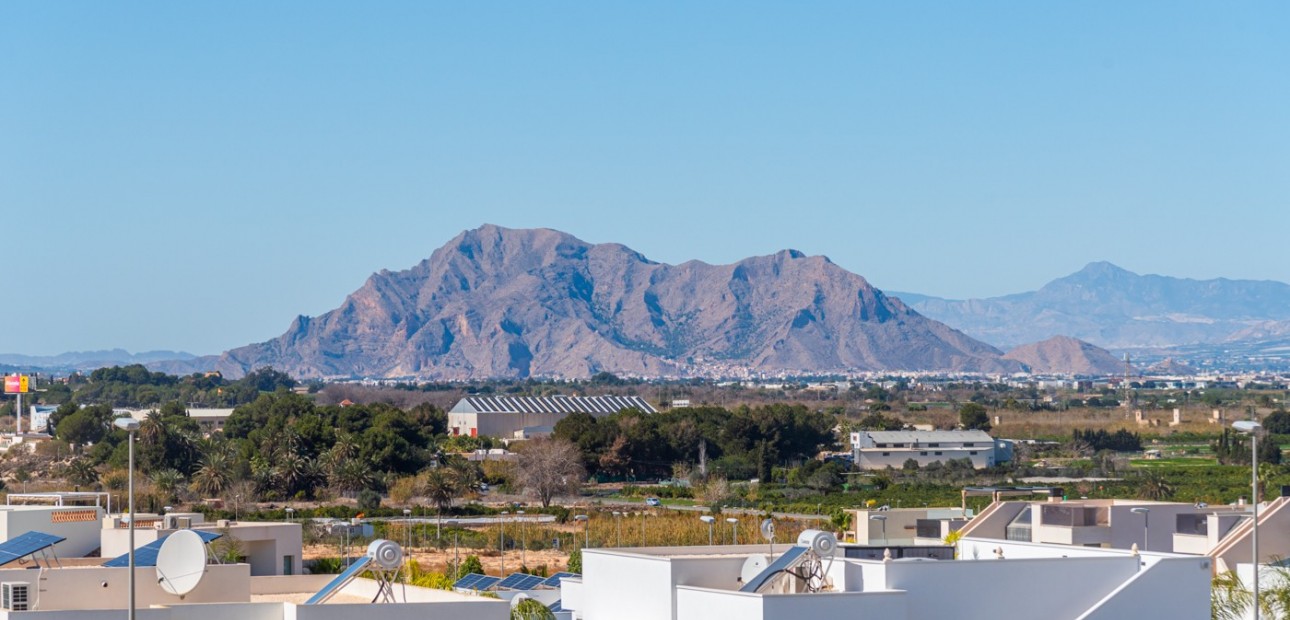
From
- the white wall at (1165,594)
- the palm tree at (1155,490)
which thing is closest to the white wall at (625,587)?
the white wall at (1165,594)

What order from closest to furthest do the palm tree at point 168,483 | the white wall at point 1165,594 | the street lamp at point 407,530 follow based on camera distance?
the white wall at point 1165,594 < the street lamp at point 407,530 < the palm tree at point 168,483

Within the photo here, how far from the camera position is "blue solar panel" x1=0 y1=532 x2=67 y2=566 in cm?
2619

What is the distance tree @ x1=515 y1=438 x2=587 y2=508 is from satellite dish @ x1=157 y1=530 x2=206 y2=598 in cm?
6279

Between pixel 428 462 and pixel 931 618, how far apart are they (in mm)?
74962

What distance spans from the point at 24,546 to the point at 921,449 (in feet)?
315

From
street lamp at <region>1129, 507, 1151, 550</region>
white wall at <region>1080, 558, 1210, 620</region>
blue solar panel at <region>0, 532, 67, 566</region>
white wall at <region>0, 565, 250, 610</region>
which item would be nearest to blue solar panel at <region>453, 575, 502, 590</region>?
blue solar panel at <region>0, 532, 67, 566</region>

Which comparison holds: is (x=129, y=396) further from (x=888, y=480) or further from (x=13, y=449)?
(x=888, y=480)

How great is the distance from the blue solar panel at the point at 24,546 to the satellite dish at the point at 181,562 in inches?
135

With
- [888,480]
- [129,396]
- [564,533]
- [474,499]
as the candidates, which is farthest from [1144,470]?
[129,396]

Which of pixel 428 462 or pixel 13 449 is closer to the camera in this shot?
pixel 428 462

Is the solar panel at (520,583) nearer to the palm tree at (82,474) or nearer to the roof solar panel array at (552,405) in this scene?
the palm tree at (82,474)

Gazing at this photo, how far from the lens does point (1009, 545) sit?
30.4m

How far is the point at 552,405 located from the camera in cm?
16688

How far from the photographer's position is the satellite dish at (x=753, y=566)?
24845 mm
